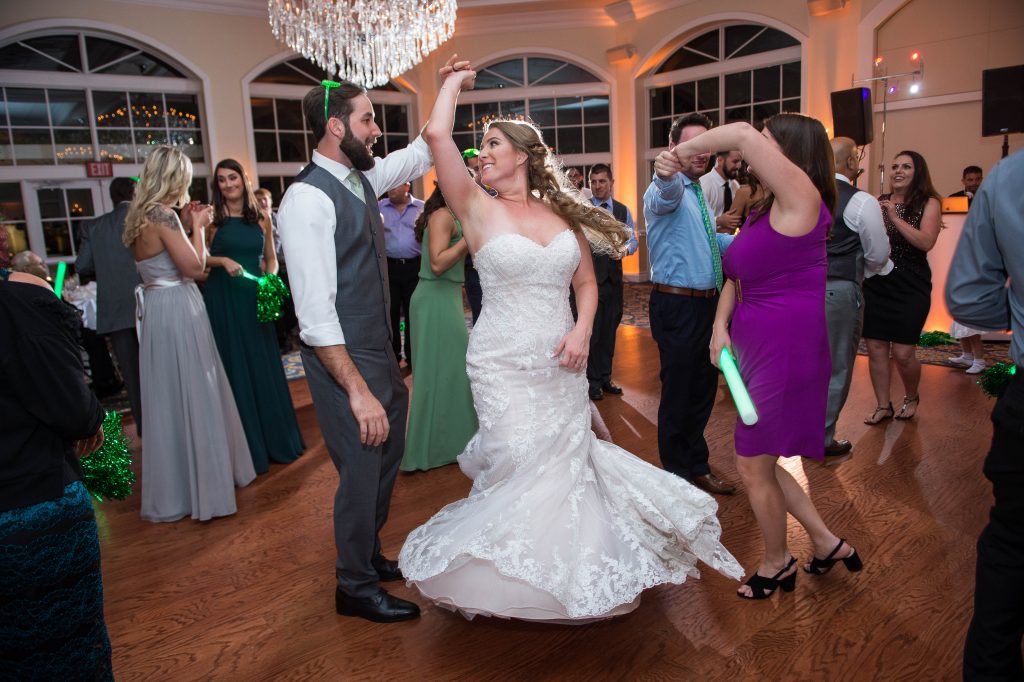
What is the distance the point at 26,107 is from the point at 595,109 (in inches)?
320

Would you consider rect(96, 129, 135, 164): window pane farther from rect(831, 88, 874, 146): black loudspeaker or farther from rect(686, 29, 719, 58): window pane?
rect(831, 88, 874, 146): black loudspeaker

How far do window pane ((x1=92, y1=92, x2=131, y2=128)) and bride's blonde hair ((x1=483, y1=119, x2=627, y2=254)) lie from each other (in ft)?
28.9

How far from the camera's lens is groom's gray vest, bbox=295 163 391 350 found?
7.22ft

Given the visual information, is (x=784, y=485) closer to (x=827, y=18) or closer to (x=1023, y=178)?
(x=1023, y=178)

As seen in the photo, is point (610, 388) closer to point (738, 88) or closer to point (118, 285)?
point (118, 285)

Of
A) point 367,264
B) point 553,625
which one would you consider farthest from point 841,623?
point 367,264

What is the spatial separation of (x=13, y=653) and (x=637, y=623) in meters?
1.80

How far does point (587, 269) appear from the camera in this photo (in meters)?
2.58

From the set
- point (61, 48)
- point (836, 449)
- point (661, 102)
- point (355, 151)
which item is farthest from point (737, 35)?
point (355, 151)

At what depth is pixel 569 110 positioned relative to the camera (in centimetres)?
1188

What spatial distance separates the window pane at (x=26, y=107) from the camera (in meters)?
8.69

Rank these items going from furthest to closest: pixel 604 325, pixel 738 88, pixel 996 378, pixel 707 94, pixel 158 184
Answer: pixel 707 94 < pixel 738 88 < pixel 604 325 < pixel 158 184 < pixel 996 378

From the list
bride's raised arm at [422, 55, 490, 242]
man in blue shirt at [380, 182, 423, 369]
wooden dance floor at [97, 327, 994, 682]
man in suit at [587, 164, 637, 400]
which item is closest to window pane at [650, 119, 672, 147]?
man in suit at [587, 164, 637, 400]

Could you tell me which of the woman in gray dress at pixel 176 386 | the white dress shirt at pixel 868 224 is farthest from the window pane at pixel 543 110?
the woman in gray dress at pixel 176 386
